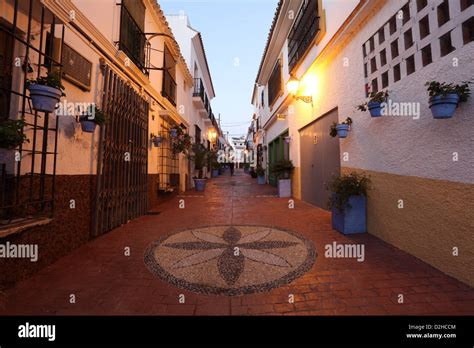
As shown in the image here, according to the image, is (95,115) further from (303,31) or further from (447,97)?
(303,31)

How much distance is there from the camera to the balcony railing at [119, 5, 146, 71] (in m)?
4.65

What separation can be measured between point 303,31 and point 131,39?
17.4 feet

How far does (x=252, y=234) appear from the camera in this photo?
3844mm

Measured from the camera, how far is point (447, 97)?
2.17 meters

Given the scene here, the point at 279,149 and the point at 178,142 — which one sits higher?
the point at 279,149

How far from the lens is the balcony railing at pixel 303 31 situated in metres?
6.02

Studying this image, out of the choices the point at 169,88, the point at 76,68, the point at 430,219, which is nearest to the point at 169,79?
the point at 169,88

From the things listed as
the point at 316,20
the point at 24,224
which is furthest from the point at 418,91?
the point at 24,224

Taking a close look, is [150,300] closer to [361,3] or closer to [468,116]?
[468,116]

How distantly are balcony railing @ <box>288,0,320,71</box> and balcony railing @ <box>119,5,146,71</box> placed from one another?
482 cm

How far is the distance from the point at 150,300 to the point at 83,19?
427 centimetres

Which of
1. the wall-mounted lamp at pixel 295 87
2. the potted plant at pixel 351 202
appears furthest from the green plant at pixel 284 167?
the potted plant at pixel 351 202

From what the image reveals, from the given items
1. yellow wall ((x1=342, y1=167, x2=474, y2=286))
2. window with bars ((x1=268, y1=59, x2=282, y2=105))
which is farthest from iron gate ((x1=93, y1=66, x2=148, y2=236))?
window with bars ((x1=268, y1=59, x2=282, y2=105))

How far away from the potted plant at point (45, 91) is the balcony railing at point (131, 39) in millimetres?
2837
